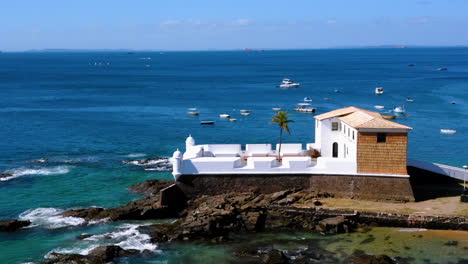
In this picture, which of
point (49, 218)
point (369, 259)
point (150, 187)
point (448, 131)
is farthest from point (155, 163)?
point (448, 131)

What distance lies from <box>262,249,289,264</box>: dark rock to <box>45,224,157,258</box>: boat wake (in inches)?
285

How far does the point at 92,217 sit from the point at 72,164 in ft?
65.9

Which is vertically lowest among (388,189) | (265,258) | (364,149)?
(265,258)

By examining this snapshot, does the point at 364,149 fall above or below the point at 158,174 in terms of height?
above

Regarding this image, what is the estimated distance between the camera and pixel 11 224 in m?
39.3

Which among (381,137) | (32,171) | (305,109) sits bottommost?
(32,171)

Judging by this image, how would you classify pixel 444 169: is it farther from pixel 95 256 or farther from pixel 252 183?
pixel 95 256

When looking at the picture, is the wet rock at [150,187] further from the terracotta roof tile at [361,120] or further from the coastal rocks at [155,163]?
the terracotta roof tile at [361,120]

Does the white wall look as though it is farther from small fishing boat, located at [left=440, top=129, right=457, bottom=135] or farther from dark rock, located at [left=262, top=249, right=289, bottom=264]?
small fishing boat, located at [left=440, top=129, right=457, bottom=135]

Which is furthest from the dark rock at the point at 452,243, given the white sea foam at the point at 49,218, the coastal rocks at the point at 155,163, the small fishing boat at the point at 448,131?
the small fishing boat at the point at 448,131

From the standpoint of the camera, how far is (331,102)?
4513 inches

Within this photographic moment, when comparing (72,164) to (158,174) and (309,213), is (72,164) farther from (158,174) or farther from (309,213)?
(309,213)

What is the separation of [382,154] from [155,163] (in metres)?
26.8

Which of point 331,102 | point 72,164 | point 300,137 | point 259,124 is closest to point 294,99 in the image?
point 331,102
